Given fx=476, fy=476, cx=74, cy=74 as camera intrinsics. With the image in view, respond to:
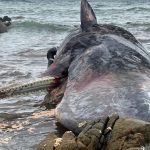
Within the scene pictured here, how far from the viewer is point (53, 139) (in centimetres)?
335

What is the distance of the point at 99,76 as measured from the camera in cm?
459

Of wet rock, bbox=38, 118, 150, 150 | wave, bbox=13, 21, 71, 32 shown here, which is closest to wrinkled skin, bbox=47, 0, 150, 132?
wet rock, bbox=38, 118, 150, 150

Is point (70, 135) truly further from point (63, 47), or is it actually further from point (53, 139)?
point (63, 47)

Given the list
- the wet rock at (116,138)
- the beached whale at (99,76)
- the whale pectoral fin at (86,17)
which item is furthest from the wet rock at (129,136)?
the whale pectoral fin at (86,17)

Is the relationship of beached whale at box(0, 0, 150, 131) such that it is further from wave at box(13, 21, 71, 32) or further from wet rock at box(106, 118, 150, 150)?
wave at box(13, 21, 71, 32)

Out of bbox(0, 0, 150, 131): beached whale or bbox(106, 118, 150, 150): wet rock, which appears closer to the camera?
bbox(106, 118, 150, 150): wet rock

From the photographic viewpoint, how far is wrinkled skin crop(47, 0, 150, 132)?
394 centimetres

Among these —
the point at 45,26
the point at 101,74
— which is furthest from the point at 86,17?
the point at 45,26

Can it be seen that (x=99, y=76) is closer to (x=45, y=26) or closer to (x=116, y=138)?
(x=116, y=138)

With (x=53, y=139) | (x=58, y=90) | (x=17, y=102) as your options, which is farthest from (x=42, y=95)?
(x=53, y=139)

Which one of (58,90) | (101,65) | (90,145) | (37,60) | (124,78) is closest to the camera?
(90,145)

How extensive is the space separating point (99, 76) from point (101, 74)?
34mm

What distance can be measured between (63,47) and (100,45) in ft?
3.28

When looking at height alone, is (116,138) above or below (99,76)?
above
